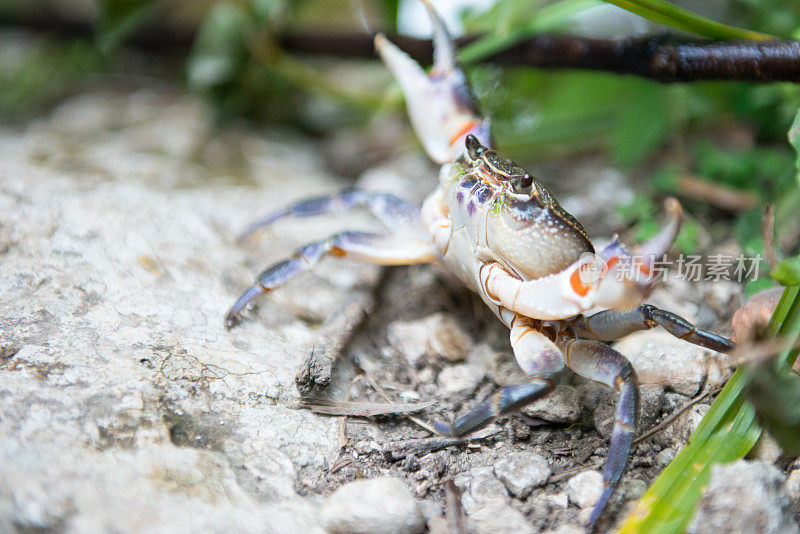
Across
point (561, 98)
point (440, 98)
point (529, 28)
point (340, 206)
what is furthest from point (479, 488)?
point (561, 98)

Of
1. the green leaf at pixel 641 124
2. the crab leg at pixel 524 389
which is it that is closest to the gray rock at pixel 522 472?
the crab leg at pixel 524 389

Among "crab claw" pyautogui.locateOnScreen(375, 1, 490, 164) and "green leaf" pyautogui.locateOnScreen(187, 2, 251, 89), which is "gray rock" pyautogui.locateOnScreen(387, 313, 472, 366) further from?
"green leaf" pyautogui.locateOnScreen(187, 2, 251, 89)

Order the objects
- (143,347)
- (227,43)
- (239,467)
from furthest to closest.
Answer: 1. (227,43)
2. (143,347)
3. (239,467)

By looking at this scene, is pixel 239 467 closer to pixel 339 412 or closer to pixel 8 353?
pixel 339 412

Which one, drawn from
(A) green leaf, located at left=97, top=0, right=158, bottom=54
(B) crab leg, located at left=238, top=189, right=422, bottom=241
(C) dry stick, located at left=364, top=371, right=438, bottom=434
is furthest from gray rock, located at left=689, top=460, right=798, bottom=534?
(A) green leaf, located at left=97, top=0, right=158, bottom=54

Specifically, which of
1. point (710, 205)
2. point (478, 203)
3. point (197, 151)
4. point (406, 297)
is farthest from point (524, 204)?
point (197, 151)

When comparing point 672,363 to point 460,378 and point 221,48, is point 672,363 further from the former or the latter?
point 221,48
